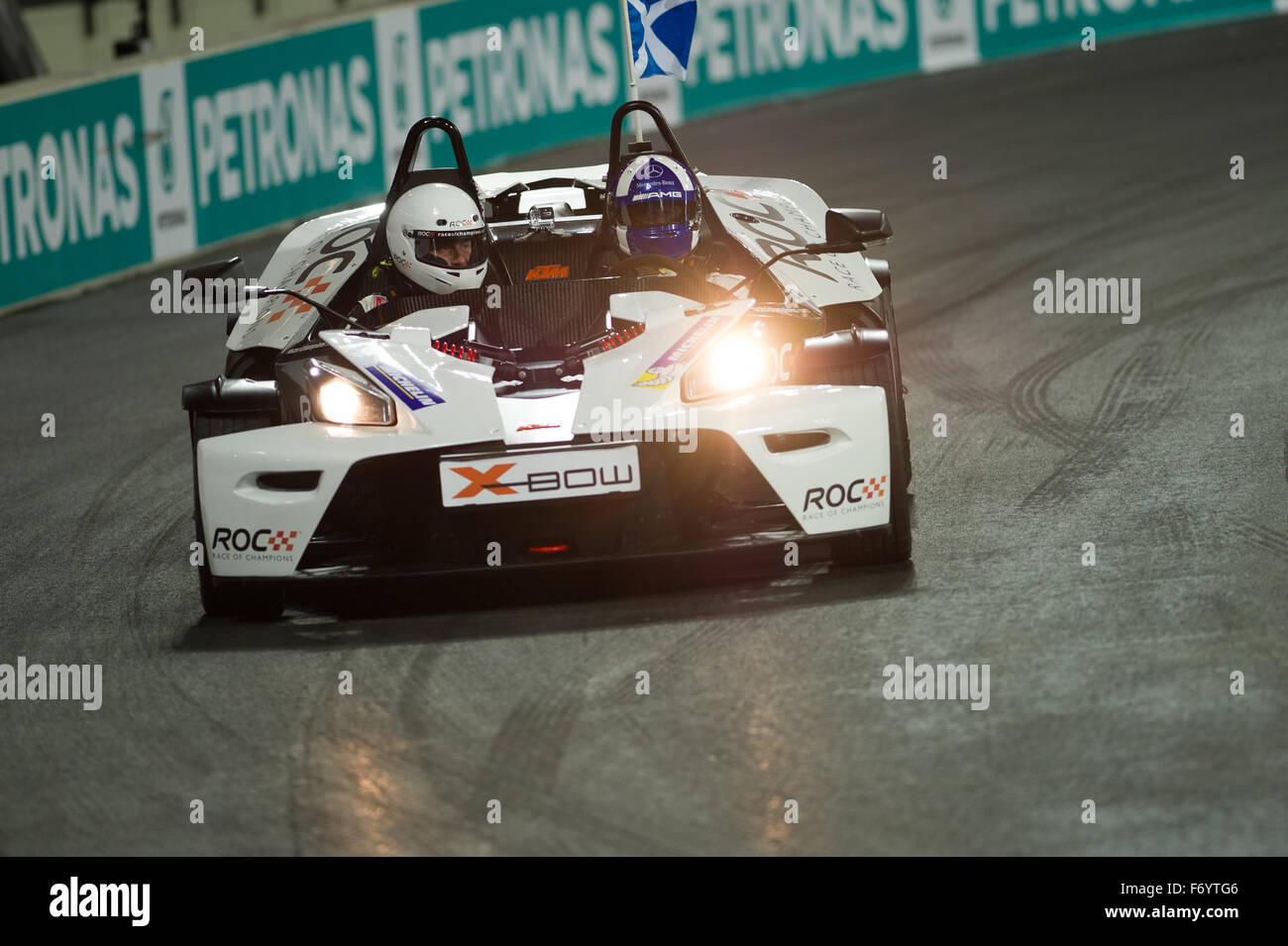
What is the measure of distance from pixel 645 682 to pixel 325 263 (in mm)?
3334

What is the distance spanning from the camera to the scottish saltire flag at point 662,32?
32.7 ft

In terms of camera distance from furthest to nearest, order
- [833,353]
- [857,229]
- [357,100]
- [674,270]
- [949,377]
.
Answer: [357,100]
[949,377]
[674,270]
[857,229]
[833,353]

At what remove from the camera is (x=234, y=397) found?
263 inches

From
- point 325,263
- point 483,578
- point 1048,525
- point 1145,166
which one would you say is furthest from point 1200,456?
point 1145,166

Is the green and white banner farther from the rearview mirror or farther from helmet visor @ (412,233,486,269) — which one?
the rearview mirror

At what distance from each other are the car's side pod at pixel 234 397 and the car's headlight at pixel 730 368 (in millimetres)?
1579

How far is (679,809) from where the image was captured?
14.3ft

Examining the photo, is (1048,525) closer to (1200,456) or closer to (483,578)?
(1200,456)

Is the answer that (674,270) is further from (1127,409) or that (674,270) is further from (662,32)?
(662,32)

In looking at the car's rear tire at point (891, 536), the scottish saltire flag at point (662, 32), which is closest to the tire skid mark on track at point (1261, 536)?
the car's rear tire at point (891, 536)

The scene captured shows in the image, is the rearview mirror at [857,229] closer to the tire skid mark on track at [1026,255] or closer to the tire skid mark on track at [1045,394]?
the tire skid mark on track at [1045,394]

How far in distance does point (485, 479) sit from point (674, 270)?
6.33ft

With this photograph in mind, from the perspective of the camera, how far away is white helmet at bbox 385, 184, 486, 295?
23.6 ft

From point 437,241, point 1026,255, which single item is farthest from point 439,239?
point 1026,255
